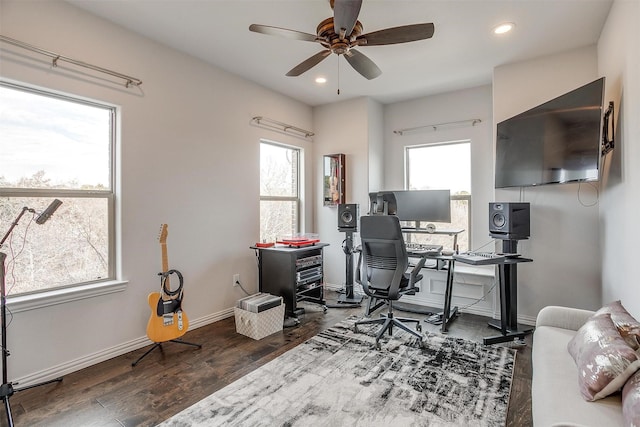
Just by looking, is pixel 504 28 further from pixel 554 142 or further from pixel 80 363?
pixel 80 363

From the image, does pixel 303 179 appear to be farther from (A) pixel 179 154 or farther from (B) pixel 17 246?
(B) pixel 17 246

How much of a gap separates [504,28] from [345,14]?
1.72 metres

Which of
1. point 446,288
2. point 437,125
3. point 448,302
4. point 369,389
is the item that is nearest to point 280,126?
point 437,125

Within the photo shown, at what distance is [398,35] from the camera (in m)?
2.09

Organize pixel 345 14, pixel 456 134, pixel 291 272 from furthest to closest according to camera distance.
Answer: pixel 456 134
pixel 291 272
pixel 345 14

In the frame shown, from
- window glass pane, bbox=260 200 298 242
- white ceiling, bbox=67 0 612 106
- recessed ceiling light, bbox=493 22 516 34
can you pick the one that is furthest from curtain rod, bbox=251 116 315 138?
recessed ceiling light, bbox=493 22 516 34

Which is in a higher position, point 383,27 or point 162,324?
point 383,27

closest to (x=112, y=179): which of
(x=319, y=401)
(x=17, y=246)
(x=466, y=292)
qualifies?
(x=17, y=246)

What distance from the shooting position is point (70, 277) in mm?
2436

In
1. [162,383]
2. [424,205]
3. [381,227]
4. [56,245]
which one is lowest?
[162,383]

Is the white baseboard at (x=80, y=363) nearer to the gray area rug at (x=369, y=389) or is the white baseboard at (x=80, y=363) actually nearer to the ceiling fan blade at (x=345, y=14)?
the gray area rug at (x=369, y=389)

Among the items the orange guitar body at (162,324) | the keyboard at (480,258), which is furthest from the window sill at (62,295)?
the keyboard at (480,258)

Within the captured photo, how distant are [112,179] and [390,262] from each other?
2533 millimetres

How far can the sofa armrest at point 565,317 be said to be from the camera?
1987 millimetres
